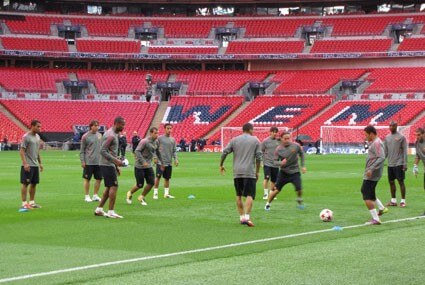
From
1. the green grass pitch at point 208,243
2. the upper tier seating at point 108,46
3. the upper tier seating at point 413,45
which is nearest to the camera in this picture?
the green grass pitch at point 208,243

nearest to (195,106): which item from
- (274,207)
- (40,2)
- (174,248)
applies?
(40,2)

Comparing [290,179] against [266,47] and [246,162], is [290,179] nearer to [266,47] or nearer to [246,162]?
[246,162]

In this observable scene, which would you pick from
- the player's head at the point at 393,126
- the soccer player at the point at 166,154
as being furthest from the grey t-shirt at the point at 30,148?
the player's head at the point at 393,126

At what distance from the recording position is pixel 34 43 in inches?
3423

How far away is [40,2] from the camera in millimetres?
93000

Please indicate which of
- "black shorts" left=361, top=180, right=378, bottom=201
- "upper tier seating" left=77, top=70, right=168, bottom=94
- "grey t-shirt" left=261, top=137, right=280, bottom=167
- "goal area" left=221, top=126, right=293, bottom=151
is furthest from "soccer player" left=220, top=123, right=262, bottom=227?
"upper tier seating" left=77, top=70, right=168, bottom=94

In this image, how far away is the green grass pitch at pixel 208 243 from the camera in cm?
953

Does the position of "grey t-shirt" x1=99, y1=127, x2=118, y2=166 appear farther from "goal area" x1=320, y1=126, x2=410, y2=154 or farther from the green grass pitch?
"goal area" x1=320, y1=126, x2=410, y2=154

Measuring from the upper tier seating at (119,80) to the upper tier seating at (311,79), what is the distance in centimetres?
1409

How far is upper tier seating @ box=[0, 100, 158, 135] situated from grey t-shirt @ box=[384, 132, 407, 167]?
5763 cm

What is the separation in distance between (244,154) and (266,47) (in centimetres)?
7415

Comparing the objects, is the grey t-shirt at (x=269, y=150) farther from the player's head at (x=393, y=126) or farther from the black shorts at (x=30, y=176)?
the black shorts at (x=30, y=176)

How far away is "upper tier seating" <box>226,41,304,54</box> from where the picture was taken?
8688cm

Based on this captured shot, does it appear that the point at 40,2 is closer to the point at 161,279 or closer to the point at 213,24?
the point at 213,24
